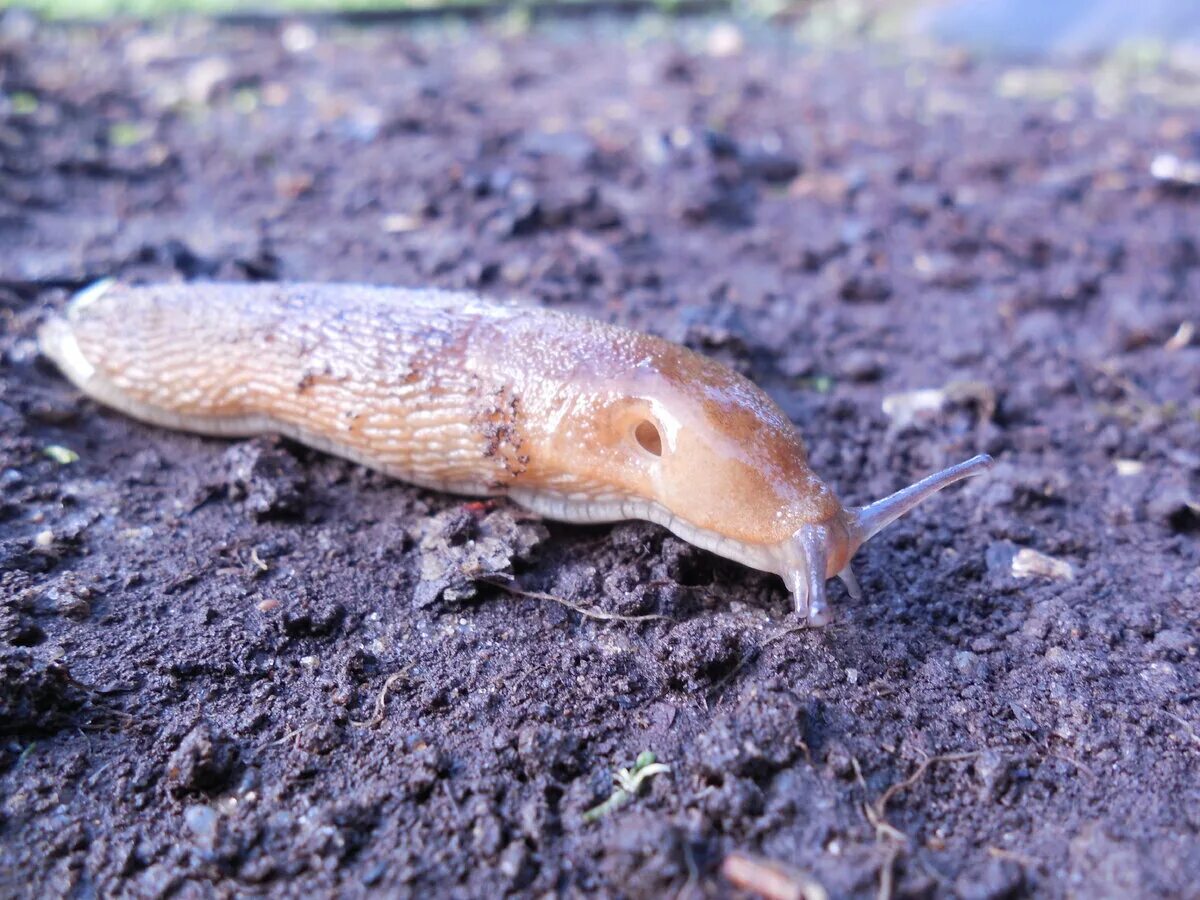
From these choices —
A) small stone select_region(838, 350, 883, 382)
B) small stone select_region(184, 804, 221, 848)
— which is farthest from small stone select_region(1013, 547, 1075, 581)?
small stone select_region(184, 804, 221, 848)

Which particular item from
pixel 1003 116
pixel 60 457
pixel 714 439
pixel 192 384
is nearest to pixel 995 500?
pixel 714 439

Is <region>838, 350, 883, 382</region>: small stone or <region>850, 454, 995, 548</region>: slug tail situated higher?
<region>850, 454, 995, 548</region>: slug tail

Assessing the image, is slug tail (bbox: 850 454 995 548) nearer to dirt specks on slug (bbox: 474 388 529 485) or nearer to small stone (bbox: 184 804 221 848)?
dirt specks on slug (bbox: 474 388 529 485)

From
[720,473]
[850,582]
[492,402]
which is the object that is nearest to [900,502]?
[850,582]

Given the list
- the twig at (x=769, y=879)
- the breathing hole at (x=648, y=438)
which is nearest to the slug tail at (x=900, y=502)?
the breathing hole at (x=648, y=438)

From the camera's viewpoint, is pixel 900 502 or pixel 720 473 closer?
pixel 720 473

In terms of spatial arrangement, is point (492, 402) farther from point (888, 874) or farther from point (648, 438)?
point (888, 874)
